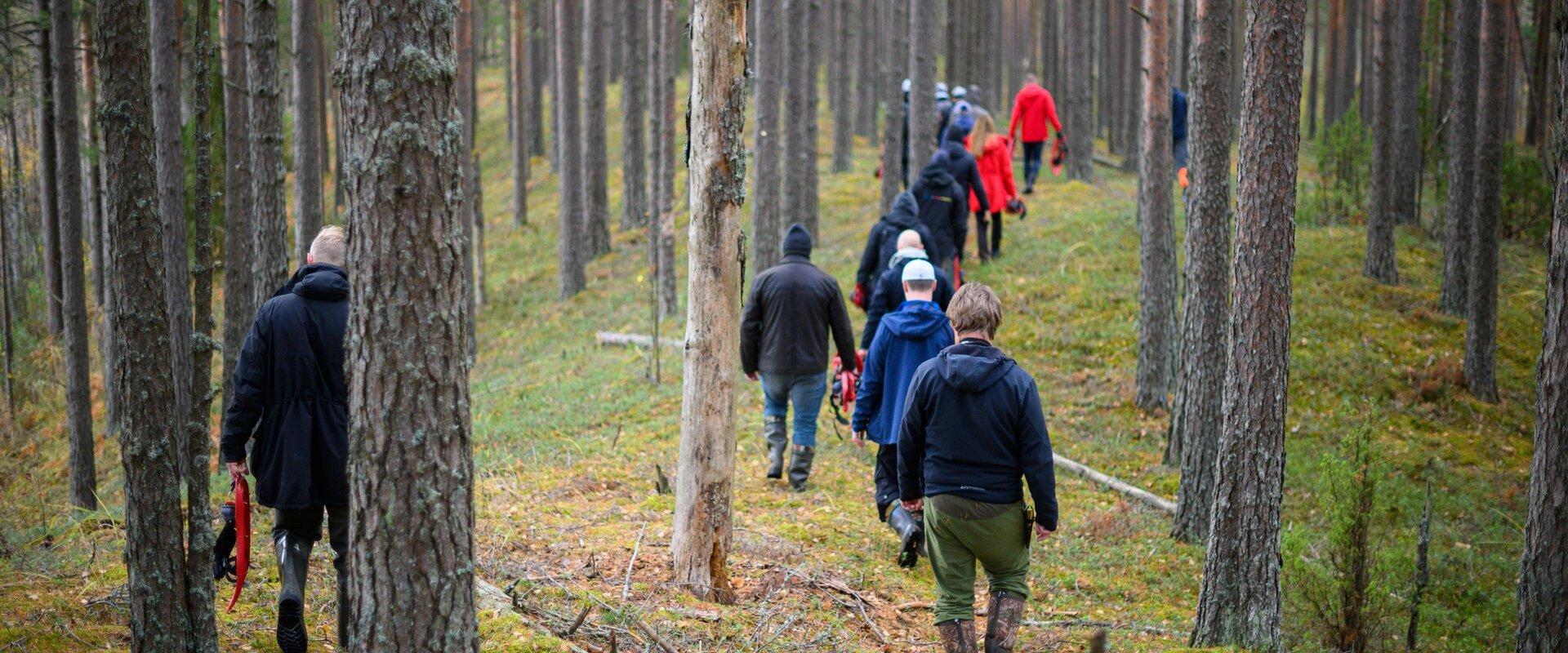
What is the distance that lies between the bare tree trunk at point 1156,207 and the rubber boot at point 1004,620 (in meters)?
6.93

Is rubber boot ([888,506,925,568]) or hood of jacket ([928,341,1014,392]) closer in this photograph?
hood of jacket ([928,341,1014,392])

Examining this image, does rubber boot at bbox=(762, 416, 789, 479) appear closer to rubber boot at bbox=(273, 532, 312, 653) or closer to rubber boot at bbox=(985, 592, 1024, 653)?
rubber boot at bbox=(985, 592, 1024, 653)

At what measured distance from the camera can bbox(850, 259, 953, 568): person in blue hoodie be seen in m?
6.88

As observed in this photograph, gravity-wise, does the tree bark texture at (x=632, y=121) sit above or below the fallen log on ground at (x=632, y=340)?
above

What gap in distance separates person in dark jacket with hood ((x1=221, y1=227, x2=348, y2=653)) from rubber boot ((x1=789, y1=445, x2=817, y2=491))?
15.2 feet

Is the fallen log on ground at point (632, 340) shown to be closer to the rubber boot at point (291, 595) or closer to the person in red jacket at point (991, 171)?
the person in red jacket at point (991, 171)

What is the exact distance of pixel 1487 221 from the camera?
13.0 meters

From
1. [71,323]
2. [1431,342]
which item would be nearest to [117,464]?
[71,323]

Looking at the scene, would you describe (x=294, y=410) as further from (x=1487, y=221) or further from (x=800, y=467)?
(x=1487, y=221)

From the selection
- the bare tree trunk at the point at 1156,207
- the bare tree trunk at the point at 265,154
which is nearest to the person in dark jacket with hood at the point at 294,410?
the bare tree trunk at the point at 265,154

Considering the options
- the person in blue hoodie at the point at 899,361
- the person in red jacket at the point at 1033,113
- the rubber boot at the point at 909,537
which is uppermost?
the person in red jacket at the point at 1033,113

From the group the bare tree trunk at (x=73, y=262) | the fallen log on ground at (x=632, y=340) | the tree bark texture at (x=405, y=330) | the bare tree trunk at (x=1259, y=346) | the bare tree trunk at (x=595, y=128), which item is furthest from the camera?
the bare tree trunk at (x=595, y=128)

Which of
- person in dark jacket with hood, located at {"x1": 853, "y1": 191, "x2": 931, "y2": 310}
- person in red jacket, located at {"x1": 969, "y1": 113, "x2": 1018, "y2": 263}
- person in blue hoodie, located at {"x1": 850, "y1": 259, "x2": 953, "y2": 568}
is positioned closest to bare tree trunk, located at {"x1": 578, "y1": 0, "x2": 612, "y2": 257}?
person in red jacket, located at {"x1": 969, "y1": 113, "x2": 1018, "y2": 263}

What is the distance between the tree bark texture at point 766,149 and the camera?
14047mm
